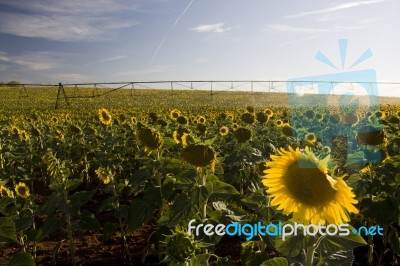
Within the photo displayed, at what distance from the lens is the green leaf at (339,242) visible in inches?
74.8

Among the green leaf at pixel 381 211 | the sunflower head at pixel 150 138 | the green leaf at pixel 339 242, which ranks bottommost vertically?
the green leaf at pixel 381 211

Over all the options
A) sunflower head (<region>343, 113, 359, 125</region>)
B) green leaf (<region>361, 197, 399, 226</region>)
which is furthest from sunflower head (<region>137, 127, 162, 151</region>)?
sunflower head (<region>343, 113, 359, 125</region>)

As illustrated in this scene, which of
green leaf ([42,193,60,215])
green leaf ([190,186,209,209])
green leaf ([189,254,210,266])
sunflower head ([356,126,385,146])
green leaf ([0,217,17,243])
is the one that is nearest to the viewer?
green leaf ([189,254,210,266])

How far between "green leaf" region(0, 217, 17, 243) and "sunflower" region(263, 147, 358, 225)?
1.61 m

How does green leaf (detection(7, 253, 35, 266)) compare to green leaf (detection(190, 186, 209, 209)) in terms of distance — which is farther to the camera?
green leaf (detection(190, 186, 209, 209))

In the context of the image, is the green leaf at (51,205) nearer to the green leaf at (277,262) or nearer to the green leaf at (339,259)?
the green leaf at (277,262)

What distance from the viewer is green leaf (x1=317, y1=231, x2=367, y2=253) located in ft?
6.23

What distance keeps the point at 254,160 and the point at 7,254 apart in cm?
349

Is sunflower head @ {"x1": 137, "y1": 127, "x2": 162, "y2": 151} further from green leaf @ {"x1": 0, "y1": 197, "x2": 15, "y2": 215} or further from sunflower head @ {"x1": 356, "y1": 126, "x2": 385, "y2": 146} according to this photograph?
sunflower head @ {"x1": 356, "y1": 126, "x2": 385, "y2": 146}

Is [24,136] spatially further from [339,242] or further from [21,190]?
[339,242]

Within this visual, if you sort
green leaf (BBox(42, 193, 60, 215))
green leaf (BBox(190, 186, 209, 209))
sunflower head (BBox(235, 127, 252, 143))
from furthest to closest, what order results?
sunflower head (BBox(235, 127, 252, 143)), green leaf (BBox(42, 193, 60, 215)), green leaf (BBox(190, 186, 209, 209))

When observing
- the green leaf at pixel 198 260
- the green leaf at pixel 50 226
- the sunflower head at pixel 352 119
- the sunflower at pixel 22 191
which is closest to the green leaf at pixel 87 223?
the green leaf at pixel 50 226

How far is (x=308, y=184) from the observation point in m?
1.83

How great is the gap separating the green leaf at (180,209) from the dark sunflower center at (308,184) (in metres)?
1.14
